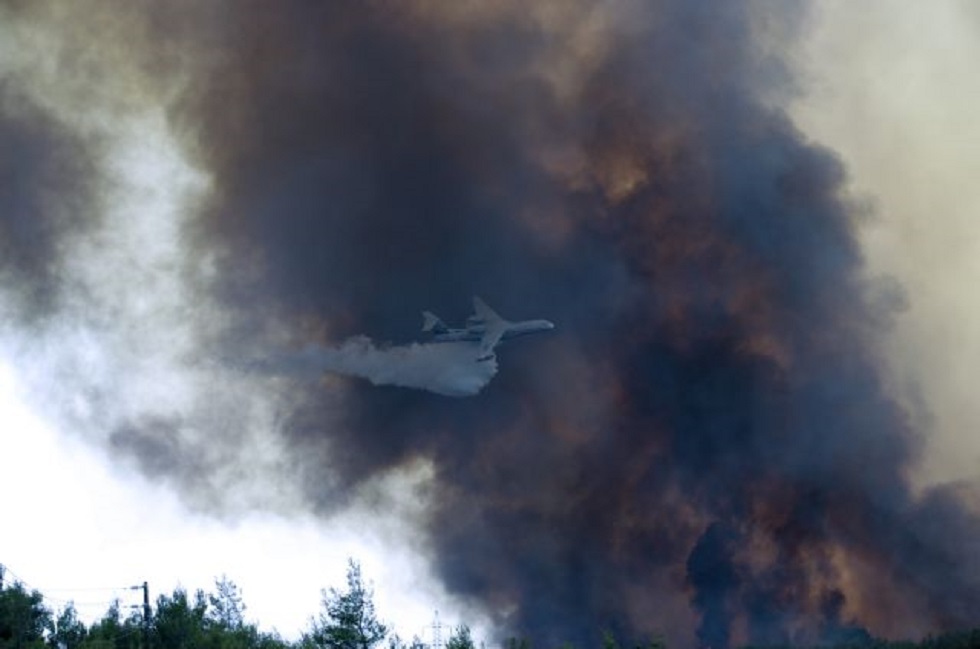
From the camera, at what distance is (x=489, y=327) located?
186625 millimetres

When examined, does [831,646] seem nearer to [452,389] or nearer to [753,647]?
[753,647]

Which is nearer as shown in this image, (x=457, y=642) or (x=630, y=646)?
(x=457, y=642)

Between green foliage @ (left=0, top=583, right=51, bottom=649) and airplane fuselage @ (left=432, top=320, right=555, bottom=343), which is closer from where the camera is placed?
green foliage @ (left=0, top=583, right=51, bottom=649)

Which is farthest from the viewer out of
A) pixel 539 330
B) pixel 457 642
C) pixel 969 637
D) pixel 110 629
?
pixel 539 330

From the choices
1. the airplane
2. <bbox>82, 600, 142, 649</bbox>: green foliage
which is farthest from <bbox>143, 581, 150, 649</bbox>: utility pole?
the airplane

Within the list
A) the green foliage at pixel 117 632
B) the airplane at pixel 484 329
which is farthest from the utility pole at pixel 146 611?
the airplane at pixel 484 329

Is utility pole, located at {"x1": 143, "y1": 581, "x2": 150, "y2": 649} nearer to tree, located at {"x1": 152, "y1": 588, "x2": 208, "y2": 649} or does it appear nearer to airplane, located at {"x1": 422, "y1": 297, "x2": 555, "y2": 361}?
tree, located at {"x1": 152, "y1": 588, "x2": 208, "y2": 649}

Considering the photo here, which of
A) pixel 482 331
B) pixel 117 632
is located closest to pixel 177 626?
pixel 117 632

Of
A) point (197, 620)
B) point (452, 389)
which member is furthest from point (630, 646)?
point (197, 620)

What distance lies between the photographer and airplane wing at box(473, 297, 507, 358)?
18462cm

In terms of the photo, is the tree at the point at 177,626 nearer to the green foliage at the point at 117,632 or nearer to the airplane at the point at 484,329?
the green foliage at the point at 117,632

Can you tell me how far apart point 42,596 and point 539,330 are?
55.6 metres

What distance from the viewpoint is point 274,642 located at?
552 feet

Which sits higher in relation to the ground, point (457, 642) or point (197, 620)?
point (197, 620)
